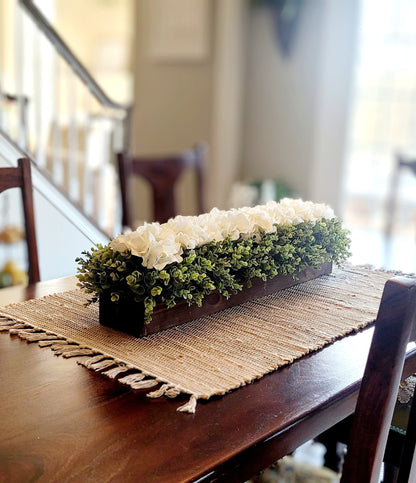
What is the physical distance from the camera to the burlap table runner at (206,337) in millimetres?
975

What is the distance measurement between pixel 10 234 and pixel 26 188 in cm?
156

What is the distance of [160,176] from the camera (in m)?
2.54

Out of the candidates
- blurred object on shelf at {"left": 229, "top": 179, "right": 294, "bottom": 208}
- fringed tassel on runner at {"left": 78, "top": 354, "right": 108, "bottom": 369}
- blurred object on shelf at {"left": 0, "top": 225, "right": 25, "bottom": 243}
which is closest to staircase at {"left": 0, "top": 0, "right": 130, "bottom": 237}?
blurred object on shelf at {"left": 0, "top": 225, "right": 25, "bottom": 243}

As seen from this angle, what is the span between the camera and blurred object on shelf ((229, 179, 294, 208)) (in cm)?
430

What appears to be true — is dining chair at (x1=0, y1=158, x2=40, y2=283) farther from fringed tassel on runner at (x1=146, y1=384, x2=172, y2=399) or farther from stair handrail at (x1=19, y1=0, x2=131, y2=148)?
stair handrail at (x1=19, y1=0, x2=131, y2=148)

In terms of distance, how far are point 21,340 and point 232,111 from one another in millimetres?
3702

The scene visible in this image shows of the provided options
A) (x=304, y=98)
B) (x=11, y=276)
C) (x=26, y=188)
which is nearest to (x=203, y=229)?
(x=26, y=188)

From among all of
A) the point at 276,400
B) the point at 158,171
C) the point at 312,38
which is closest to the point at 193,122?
the point at 312,38

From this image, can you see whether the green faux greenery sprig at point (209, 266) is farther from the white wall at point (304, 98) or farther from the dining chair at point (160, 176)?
the white wall at point (304, 98)

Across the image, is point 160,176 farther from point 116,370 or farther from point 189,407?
point 189,407

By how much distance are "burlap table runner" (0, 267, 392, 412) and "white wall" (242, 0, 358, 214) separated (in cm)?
308

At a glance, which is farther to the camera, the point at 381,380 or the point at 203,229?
the point at 203,229

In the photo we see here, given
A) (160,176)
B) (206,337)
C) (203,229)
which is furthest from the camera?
(160,176)

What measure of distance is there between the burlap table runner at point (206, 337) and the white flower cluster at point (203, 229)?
149 millimetres
